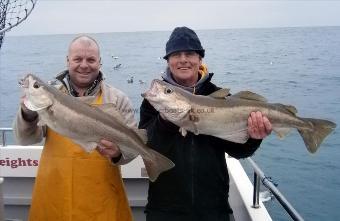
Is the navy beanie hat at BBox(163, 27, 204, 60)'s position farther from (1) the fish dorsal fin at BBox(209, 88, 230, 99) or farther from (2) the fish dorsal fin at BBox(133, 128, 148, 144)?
(2) the fish dorsal fin at BBox(133, 128, 148, 144)

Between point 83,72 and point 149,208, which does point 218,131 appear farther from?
point 83,72

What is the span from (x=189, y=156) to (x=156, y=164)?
0.32 metres

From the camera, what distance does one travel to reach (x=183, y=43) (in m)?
3.72

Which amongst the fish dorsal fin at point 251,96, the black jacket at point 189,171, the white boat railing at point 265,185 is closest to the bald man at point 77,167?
the black jacket at point 189,171

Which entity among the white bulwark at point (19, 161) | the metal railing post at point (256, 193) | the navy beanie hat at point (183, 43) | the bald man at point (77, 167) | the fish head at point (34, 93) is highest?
the navy beanie hat at point (183, 43)

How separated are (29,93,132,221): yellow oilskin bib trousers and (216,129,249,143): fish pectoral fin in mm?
1053

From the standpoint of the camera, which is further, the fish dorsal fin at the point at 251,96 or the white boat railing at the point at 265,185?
the white boat railing at the point at 265,185

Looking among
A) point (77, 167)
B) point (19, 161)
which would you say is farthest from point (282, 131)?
point (19, 161)

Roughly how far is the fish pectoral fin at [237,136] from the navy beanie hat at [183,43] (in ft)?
2.47

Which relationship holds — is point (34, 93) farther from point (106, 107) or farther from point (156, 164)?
point (156, 164)

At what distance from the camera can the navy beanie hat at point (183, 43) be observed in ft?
12.2

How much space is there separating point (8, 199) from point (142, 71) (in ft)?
142

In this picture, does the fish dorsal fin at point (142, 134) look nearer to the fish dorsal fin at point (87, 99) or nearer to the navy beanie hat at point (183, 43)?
the fish dorsal fin at point (87, 99)

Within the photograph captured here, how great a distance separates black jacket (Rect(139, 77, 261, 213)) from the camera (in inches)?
145
